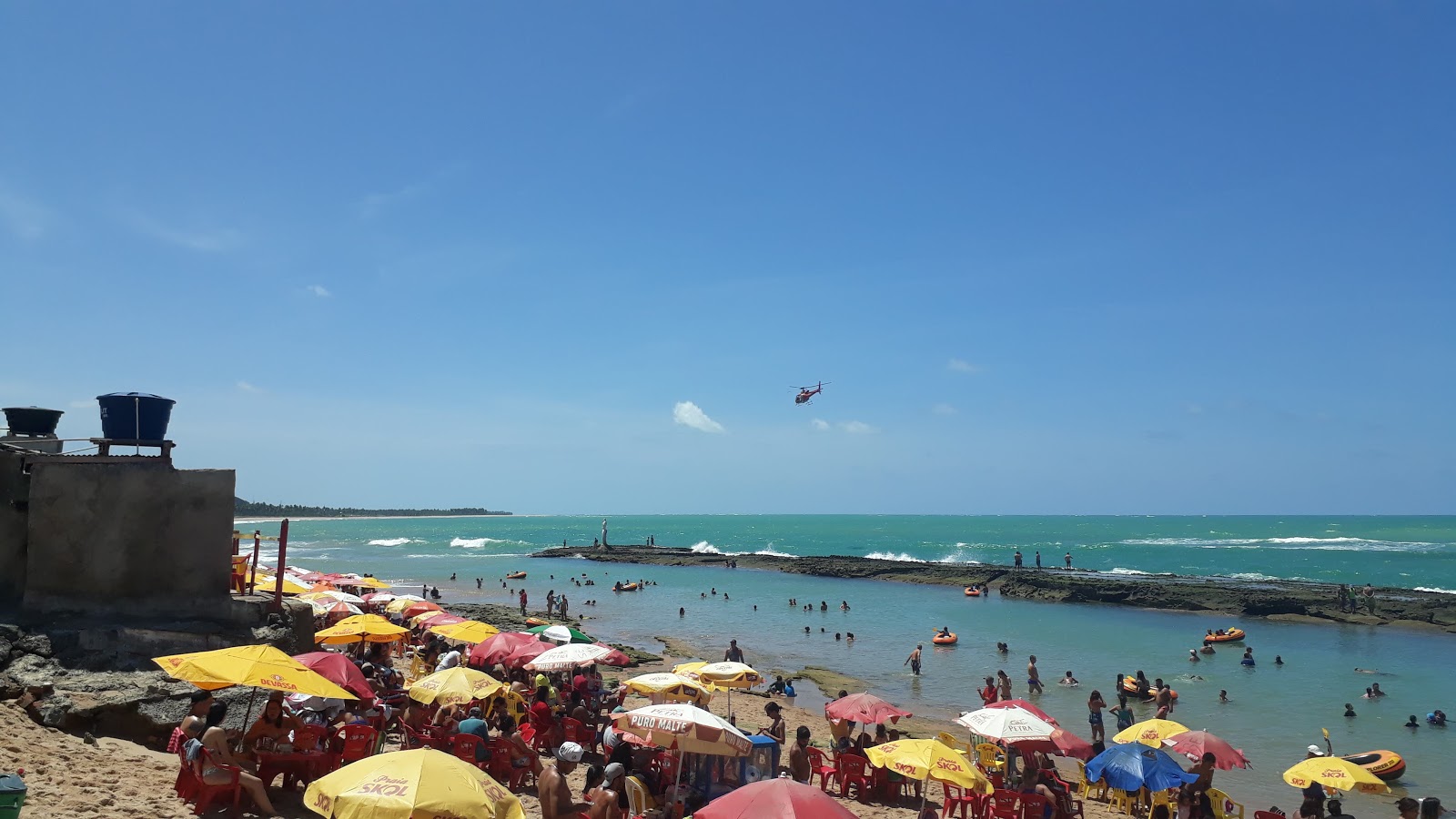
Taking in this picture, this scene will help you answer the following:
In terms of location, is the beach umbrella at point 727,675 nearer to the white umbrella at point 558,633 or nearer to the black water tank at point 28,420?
the white umbrella at point 558,633

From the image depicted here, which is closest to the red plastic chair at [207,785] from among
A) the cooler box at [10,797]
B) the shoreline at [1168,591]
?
the cooler box at [10,797]

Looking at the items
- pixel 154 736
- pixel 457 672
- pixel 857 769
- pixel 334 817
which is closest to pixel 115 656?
pixel 154 736

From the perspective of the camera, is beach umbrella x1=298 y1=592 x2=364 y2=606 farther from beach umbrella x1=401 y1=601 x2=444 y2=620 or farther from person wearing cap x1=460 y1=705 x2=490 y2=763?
person wearing cap x1=460 y1=705 x2=490 y2=763

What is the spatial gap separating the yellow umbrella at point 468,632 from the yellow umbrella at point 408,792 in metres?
10.3

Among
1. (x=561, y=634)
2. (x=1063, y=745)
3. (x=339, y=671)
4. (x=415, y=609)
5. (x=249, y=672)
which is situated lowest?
(x=1063, y=745)

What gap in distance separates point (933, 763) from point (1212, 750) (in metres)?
4.18

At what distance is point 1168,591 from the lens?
4481cm

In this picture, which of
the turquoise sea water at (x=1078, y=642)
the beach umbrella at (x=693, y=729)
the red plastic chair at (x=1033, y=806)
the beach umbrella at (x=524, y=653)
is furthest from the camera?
the turquoise sea water at (x=1078, y=642)

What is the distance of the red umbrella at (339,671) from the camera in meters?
9.97

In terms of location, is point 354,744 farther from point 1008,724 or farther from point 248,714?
point 1008,724

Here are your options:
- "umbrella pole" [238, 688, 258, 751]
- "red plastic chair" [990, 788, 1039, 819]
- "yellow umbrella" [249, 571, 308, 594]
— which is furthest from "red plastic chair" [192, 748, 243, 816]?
"yellow umbrella" [249, 571, 308, 594]

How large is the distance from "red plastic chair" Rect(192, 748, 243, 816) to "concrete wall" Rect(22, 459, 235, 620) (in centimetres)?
505

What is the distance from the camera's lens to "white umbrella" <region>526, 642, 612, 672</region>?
13.5 metres

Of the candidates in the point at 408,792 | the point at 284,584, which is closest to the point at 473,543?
the point at 284,584
